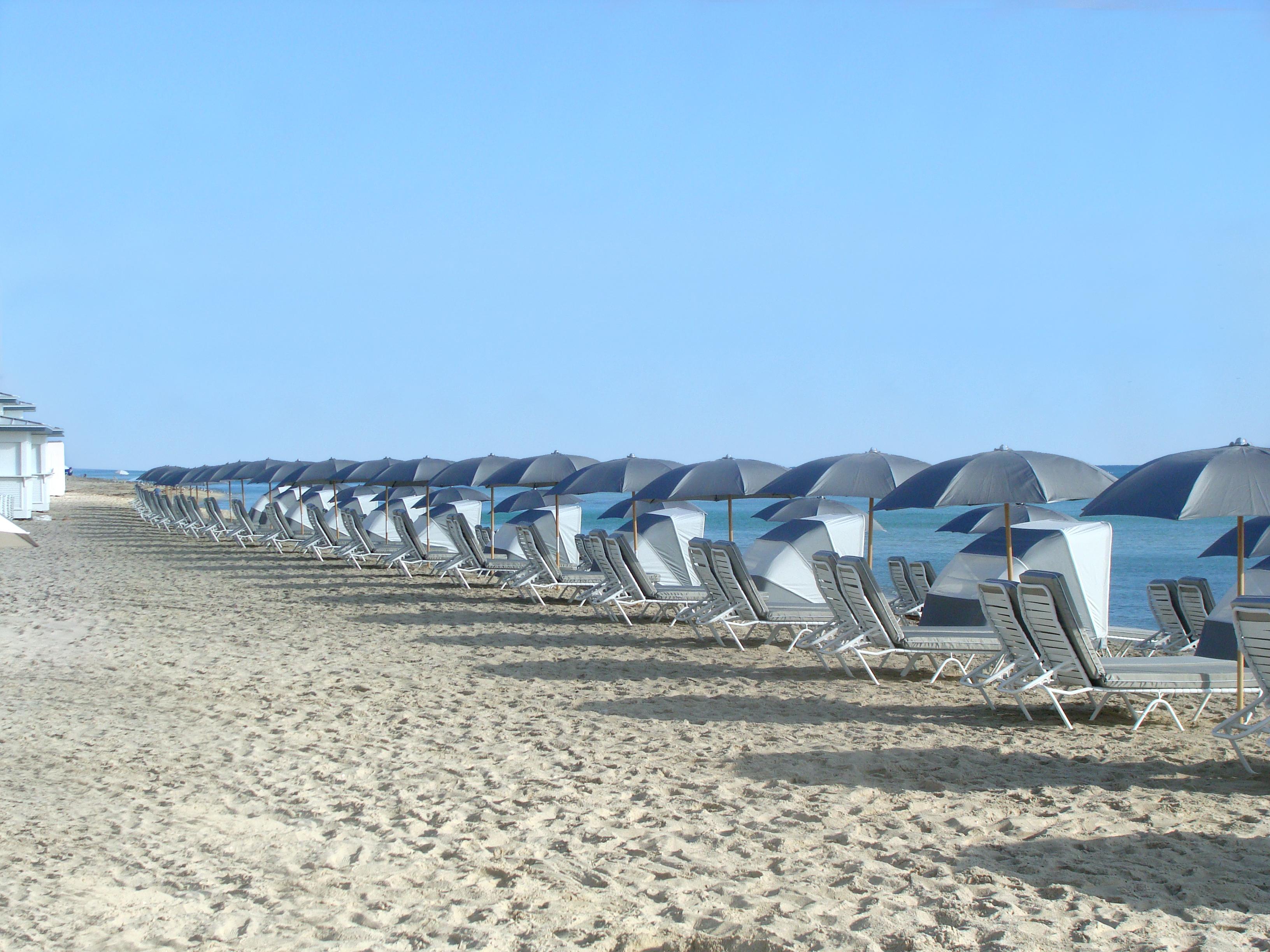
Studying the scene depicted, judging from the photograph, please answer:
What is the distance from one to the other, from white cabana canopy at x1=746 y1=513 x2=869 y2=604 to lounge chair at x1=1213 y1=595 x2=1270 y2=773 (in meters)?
6.59

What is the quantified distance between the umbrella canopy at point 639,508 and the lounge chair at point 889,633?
605 cm

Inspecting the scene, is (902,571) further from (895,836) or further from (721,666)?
(895,836)

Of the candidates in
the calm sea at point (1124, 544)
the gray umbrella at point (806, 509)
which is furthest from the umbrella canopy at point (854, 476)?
the calm sea at point (1124, 544)

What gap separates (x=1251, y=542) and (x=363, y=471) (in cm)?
1500

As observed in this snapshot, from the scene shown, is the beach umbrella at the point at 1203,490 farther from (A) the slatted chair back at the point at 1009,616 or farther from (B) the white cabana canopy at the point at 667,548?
(B) the white cabana canopy at the point at 667,548

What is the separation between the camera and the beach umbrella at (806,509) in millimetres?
13906

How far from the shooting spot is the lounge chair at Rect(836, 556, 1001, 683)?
788 cm

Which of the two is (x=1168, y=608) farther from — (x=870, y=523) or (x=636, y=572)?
(x=636, y=572)

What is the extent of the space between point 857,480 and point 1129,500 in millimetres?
3948

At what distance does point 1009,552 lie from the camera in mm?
8695

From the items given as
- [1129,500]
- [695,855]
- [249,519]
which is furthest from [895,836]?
[249,519]

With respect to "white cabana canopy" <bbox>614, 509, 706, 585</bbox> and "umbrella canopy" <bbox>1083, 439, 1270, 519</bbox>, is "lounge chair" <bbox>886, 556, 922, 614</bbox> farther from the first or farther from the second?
"umbrella canopy" <bbox>1083, 439, 1270, 519</bbox>

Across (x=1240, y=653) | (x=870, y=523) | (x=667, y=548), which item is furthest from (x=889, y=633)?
(x=667, y=548)

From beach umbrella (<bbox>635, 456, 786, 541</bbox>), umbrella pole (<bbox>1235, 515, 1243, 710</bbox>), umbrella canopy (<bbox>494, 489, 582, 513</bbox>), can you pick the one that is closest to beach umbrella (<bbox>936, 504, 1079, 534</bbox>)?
beach umbrella (<bbox>635, 456, 786, 541</bbox>)
